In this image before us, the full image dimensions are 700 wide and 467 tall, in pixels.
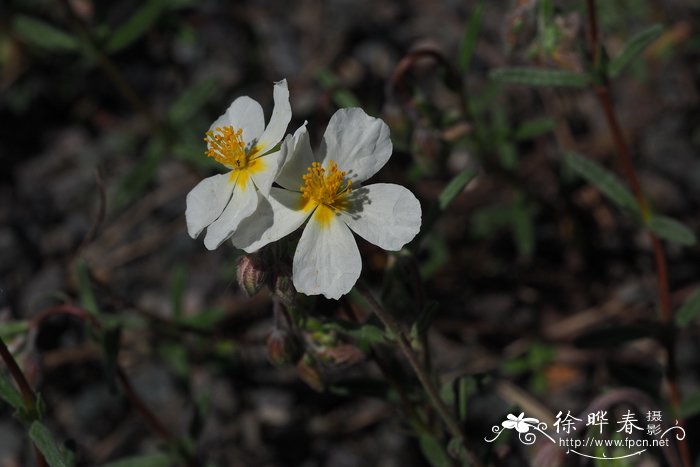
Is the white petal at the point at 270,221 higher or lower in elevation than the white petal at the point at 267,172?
lower

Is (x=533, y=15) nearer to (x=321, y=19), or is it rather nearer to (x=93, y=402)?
(x=321, y=19)

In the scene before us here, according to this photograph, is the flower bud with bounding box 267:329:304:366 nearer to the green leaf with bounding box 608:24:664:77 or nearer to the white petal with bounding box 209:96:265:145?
the white petal with bounding box 209:96:265:145

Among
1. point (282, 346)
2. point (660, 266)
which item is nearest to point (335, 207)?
point (282, 346)

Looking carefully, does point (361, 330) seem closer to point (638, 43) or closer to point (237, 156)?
point (237, 156)

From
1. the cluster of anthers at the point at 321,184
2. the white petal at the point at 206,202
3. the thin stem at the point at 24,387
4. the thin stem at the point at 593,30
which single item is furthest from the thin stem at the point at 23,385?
the thin stem at the point at 593,30

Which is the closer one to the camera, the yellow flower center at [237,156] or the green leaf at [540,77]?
the yellow flower center at [237,156]

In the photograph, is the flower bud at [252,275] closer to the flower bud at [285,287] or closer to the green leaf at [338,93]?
the flower bud at [285,287]

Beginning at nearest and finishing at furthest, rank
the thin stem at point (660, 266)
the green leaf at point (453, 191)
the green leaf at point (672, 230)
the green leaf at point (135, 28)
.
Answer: the green leaf at point (453, 191)
the green leaf at point (672, 230)
the thin stem at point (660, 266)
the green leaf at point (135, 28)

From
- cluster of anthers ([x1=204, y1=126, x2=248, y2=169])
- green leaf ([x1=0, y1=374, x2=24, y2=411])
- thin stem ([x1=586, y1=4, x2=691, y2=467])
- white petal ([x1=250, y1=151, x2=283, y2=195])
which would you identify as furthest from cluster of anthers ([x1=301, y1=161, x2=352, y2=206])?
thin stem ([x1=586, y1=4, x2=691, y2=467])

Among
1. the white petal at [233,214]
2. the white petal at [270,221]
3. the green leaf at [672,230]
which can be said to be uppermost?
the white petal at [233,214]
